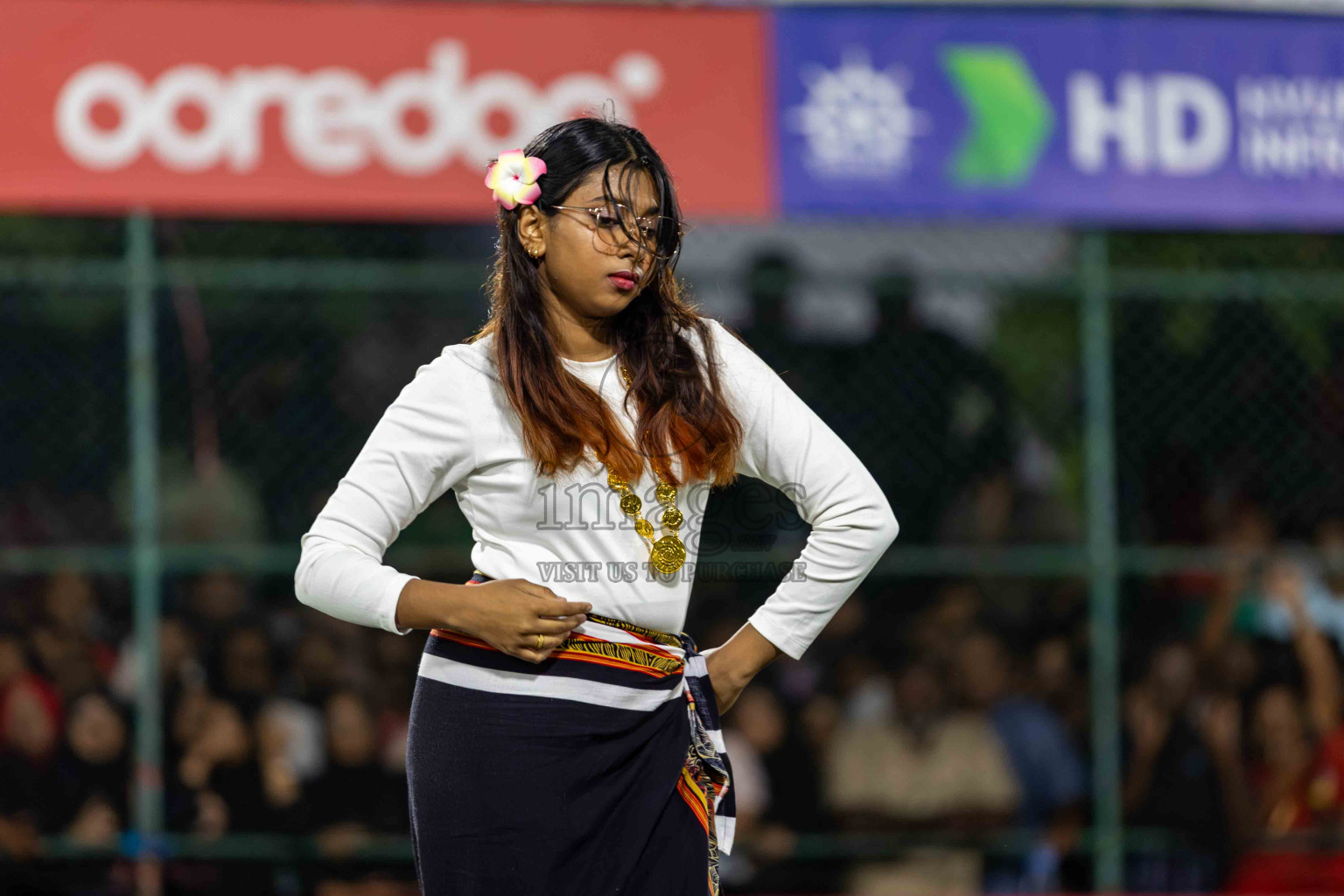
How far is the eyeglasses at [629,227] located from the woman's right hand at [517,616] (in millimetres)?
533

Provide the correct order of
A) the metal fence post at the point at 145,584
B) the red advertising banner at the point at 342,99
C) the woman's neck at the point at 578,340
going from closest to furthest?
1. the woman's neck at the point at 578,340
2. the red advertising banner at the point at 342,99
3. the metal fence post at the point at 145,584

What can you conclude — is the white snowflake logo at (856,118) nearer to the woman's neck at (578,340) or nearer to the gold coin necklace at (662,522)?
the woman's neck at (578,340)

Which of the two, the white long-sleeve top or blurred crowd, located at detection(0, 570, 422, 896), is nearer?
the white long-sleeve top

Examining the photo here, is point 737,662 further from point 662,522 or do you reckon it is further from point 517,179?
point 517,179

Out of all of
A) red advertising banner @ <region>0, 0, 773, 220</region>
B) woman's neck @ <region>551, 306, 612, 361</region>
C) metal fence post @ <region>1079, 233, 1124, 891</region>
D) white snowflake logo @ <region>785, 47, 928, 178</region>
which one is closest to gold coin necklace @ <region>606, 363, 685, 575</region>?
woman's neck @ <region>551, 306, 612, 361</region>

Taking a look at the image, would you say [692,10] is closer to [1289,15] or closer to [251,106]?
[251,106]

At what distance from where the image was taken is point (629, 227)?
7.79 ft

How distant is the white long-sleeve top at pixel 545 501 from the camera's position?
2.29 meters

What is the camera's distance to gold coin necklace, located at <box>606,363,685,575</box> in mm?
2355

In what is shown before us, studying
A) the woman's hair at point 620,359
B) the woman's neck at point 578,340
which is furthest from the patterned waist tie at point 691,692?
the woman's neck at point 578,340

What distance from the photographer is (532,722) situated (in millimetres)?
2291

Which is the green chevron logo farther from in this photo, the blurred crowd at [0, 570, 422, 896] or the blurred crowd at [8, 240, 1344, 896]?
the blurred crowd at [0, 570, 422, 896]

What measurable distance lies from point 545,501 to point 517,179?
1.60ft

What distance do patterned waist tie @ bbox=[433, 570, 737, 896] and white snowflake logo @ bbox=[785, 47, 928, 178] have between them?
3302mm
